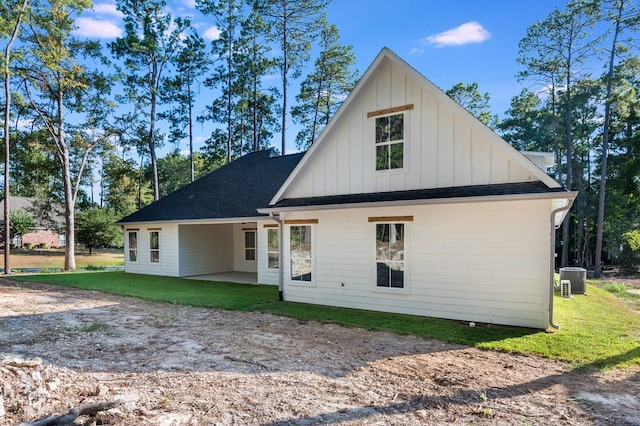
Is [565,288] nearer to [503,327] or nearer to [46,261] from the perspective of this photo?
[503,327]

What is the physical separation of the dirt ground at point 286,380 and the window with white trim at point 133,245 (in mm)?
10536

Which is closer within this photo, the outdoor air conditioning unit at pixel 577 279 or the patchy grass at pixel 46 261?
the outdoor air conditioning unit at pixel 577 279

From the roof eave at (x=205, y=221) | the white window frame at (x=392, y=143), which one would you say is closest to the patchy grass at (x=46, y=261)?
the roof eave at (x=205, y=221)

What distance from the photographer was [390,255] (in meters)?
8.87

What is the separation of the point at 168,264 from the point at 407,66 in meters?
12.9

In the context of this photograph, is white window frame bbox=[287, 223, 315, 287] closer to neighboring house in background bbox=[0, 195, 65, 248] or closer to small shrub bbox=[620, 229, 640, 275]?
small shrub bbox=[620, 229, 640, 275]

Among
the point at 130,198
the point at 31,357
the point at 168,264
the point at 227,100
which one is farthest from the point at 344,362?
the point at 130,198

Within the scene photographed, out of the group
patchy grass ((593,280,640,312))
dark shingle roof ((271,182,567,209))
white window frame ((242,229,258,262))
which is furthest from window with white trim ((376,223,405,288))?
white window frame ((242,229,258,262))

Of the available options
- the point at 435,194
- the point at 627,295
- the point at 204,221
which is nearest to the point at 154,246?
the point at 204,221

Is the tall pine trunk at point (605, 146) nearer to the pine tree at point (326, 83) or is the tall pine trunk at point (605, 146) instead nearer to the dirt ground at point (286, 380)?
the pine tree at point (326, 83)

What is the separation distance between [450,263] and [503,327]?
1.58 meters

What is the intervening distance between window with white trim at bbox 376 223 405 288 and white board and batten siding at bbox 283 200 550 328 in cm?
14

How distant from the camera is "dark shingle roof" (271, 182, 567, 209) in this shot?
711 cm

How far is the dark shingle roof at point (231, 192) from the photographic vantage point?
14.9 metres
